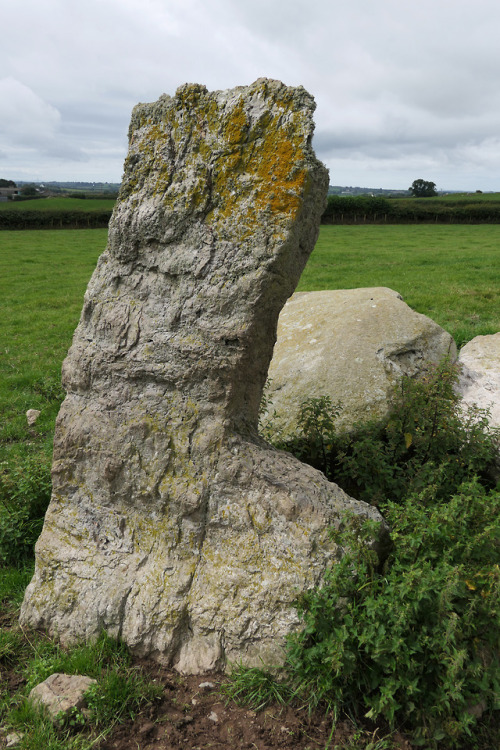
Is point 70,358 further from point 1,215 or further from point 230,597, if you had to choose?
point 1,215

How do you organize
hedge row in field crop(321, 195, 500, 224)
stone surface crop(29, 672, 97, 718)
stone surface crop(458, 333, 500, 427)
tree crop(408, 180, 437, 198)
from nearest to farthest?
stone surface crop(29, 672, 97, 718)
stone surface crop(458, 333, 500, 427)
hedge row in field crop(321, 195, 500, 224)
tree crop(408, 180, 437, 198)

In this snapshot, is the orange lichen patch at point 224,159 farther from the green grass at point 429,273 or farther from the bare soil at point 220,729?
the green grass at point 429,273

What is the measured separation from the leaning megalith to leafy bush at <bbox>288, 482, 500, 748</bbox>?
29 cm

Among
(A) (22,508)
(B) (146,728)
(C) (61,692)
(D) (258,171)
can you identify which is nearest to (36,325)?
(A) (22,508)

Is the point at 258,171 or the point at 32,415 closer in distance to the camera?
the point at 258,171

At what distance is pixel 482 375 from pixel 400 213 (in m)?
47.1

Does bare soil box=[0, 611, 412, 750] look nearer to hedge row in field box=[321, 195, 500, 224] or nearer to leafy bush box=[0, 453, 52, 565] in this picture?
leafy bush box=[0, 453, 52, 565]

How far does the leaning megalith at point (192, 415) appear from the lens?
4.09 meters

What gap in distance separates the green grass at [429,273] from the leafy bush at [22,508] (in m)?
7.70

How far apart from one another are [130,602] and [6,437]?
4910 mm

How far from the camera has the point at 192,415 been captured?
14.5ft

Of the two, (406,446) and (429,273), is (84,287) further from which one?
(406,446)

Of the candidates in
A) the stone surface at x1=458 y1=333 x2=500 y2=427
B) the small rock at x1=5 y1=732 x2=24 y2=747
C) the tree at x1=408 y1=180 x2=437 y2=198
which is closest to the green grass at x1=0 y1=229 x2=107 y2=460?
the small rock at x1=5 y1=732 x2=24 y2=747

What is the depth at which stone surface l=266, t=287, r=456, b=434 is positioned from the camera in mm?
6727
